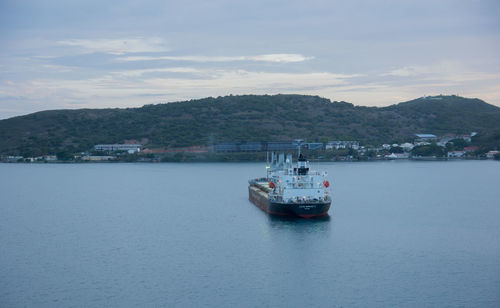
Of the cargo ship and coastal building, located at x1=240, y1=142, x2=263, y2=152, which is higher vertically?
coastal building, located at x1=240, y1=142, x2=263, y2=152

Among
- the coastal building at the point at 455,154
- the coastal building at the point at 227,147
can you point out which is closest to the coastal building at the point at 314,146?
the coastal building at the point at 227,147

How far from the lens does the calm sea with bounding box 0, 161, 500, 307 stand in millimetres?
28578

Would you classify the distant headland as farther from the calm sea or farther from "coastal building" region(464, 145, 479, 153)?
the calm sea

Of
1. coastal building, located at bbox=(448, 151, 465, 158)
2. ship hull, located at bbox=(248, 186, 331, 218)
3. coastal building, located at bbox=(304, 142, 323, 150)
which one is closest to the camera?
ship hull, located at bbox=(248, 186, 331, 218)

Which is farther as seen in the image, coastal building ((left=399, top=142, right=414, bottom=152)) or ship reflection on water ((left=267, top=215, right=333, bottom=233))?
coastal building ((left=399, top=142, right=414, bottom=152))

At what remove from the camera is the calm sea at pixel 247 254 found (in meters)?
28.6

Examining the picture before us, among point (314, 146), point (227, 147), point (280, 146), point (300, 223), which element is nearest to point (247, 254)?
point (300, 223)

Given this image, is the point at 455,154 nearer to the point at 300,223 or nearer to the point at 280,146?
the point at 280,146

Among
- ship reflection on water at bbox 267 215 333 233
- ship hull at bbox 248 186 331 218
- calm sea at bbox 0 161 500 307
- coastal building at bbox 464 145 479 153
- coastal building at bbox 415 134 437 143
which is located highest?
coastal building at bbox 415 134 437 143

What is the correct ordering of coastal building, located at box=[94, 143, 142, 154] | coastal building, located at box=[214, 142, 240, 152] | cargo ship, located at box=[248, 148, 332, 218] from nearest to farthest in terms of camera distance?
cargo ship, located at box=[248, 148, 332, 218]
coastal building, located at box=[214, 142, 240, 152]
coastal building, located at box=[94, 143, 142, 154]

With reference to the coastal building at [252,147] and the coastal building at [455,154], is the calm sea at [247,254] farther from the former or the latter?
the coastal building at [455,154]

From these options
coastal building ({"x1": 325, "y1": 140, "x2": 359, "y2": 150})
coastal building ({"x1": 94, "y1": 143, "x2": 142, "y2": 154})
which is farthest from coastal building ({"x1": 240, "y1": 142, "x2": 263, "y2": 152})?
coastal building ({"x1": 94, "y1": 143, "x2": 142, "y2": 154})

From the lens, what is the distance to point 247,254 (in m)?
37.0

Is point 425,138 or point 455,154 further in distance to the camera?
point 425,138
